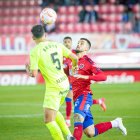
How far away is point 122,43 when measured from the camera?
2480cm

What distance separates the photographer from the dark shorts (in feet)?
33.0

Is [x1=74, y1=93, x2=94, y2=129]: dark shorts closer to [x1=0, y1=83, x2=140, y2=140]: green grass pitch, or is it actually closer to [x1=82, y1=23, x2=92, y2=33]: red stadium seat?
[x1=0, y1=83, x2=140, y2=140]: green grass pitch

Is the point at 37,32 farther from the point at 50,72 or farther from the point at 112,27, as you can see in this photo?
the point at 112,27

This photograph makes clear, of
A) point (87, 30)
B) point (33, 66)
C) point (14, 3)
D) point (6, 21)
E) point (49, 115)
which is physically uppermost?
point (33, 66)

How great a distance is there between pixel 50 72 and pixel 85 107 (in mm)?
1071

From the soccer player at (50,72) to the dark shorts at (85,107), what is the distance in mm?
612

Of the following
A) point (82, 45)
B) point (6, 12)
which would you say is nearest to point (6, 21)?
point (6, 12)

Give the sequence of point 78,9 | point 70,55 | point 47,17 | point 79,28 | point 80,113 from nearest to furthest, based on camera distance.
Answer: point 70,55 < point 80,113 < point 47,17 < point 79,28 < point 78,9

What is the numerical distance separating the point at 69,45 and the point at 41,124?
1.83m

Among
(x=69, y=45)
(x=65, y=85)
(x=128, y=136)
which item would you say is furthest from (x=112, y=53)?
(x=65, y=85)

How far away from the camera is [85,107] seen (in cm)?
1010

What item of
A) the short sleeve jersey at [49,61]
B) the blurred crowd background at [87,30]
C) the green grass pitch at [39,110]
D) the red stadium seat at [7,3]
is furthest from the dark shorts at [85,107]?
the red stadium seat at [7,3]

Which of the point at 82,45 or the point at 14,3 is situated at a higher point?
the point at 82,45

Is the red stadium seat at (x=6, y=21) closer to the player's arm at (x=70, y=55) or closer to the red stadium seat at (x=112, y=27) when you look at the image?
the red stadium seat at (x=112, y=27)
